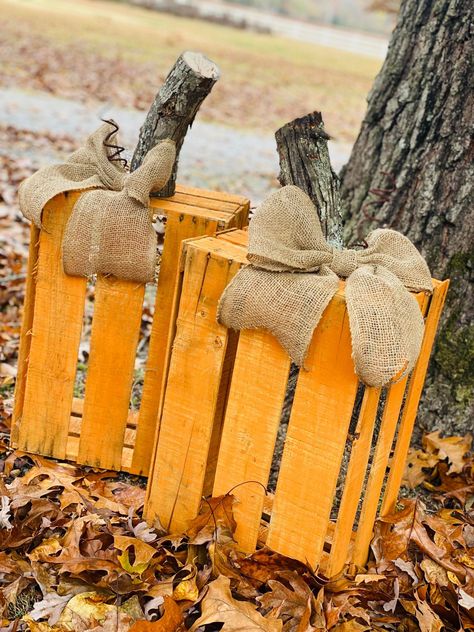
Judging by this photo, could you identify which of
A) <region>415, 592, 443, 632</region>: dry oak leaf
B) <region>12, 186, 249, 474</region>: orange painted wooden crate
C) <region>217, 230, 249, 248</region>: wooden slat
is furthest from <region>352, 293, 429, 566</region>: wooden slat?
<region>12, 186, 249, 474</region>: orange painted wooden crate

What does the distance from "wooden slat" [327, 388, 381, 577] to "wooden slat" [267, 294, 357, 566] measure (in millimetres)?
36

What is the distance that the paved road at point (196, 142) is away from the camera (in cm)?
778

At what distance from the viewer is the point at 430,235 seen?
3.25 m

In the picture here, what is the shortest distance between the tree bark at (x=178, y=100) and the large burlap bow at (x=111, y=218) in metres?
0.09

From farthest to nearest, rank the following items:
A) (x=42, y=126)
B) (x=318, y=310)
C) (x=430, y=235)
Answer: (x=42, y=126)
(x=430, y=235)
(x=318, y=310)

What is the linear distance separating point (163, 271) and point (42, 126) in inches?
277

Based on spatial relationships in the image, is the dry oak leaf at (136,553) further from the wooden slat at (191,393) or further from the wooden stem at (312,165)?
the wooden stem at (312,165)

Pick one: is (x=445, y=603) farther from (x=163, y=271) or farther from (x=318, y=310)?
(x=163, y=271)

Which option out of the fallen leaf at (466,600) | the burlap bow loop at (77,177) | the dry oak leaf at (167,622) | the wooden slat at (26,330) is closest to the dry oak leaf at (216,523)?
the dry oak leaf at (167,622)

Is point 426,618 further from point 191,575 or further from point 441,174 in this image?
point 441,174

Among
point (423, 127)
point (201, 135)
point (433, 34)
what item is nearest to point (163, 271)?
point (423, 127)

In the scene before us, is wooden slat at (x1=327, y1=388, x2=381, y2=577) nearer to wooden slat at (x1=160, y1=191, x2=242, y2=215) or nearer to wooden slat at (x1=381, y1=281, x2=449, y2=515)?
wooden slat at (x1=381, y1=281, x2=449, y2=515)

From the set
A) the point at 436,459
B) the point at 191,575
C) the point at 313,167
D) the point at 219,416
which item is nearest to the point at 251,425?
the point at 219,416

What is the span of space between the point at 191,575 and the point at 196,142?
8.07 metres
